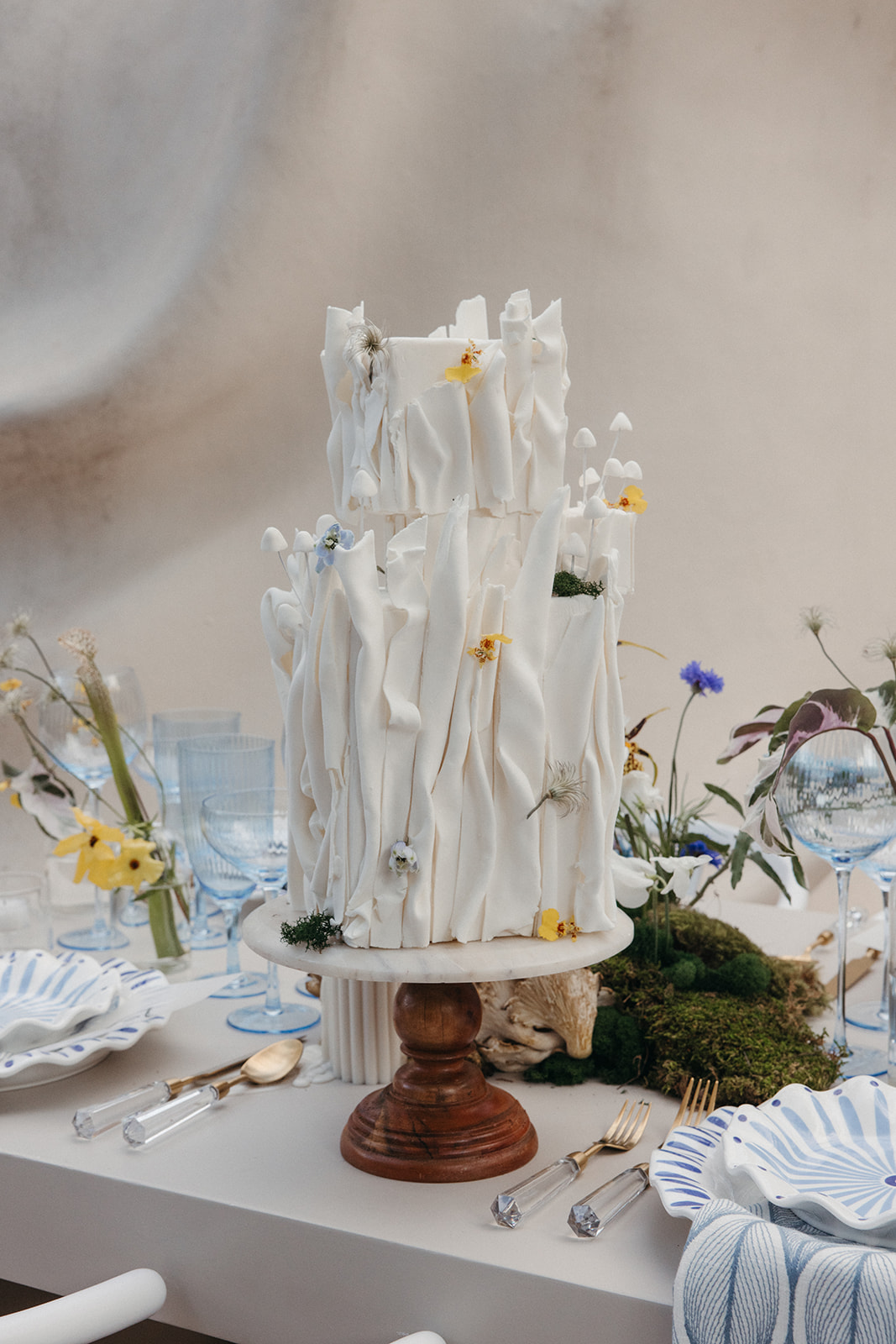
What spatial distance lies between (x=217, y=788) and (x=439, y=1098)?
498 millimetres

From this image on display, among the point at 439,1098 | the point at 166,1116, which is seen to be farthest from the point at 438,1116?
the point at 166,1116

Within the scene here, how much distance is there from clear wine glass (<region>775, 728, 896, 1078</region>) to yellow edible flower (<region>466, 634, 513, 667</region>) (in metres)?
0.31

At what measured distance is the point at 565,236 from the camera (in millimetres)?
2301

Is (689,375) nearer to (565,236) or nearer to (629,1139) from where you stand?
(565,236)

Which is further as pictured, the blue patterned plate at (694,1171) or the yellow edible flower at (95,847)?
the yellow edible flower at (95,847)

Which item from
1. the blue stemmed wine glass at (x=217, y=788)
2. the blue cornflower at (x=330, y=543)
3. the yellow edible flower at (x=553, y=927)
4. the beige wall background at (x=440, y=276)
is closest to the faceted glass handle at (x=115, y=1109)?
the blue stemmed wine glass at (x=217, y=788)

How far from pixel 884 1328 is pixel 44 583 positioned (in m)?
1.79

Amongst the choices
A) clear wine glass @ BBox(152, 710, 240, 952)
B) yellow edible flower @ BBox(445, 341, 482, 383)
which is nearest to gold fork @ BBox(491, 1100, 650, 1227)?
yellow edible flower @ BBox(445, 341, 482, 383)

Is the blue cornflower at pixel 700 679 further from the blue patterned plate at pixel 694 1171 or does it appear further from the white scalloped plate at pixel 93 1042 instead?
the white scalloped plate at pixel 93 1042

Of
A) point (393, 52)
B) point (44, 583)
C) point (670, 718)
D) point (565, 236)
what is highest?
point (393, 52)

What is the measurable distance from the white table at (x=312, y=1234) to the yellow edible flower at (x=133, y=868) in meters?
0.30

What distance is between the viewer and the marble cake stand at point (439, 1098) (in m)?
0.86

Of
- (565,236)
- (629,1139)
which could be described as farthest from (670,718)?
(629,1139)

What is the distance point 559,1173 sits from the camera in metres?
0.85
